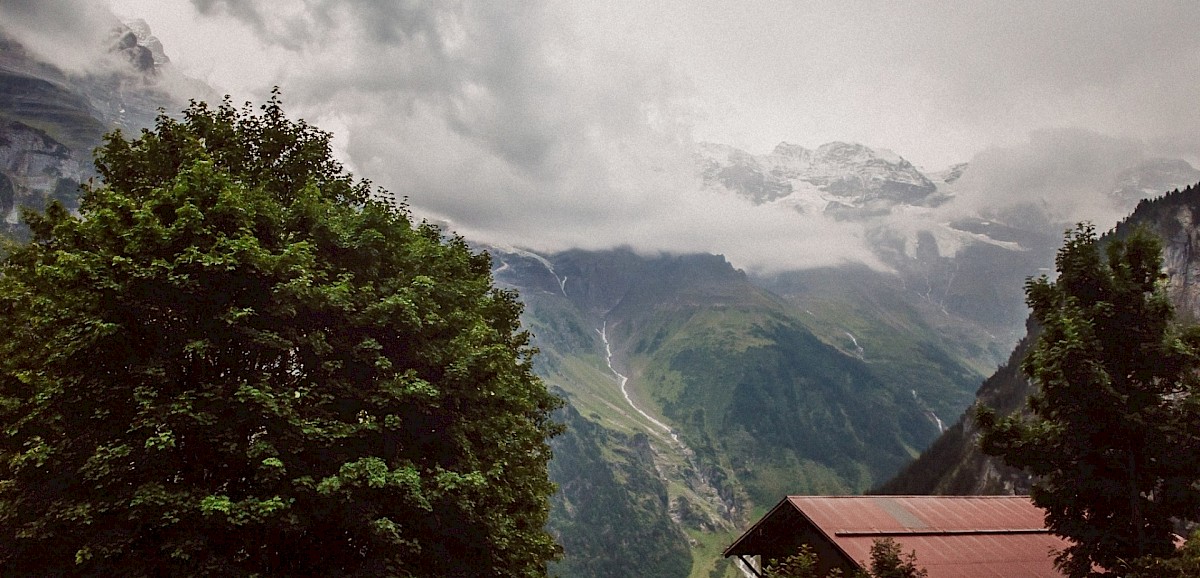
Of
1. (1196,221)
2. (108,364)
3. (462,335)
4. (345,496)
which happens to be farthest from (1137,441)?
(1196,221)

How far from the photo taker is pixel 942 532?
24984mm

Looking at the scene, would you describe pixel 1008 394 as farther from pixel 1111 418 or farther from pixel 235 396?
pixel 235 396

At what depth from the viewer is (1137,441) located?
647 inches

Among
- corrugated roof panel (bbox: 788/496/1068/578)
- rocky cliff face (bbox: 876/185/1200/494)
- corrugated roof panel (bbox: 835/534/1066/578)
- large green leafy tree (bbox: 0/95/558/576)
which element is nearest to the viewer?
large green leafy tree (bbox: 0/95/558/576)

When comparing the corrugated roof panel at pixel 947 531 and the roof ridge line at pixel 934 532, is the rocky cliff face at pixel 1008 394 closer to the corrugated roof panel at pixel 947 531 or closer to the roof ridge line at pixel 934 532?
the corrugated roof panel at pixel 947 531

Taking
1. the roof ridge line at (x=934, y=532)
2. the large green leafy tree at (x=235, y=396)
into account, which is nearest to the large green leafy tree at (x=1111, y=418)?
the roof ridge line at (x=934, y=532)

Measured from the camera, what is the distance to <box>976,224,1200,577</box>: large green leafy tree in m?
16.0

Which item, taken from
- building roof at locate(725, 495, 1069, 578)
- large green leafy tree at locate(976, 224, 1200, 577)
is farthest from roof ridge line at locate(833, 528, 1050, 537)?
large green leafy tree at locate(976, 224, 1200, 577)

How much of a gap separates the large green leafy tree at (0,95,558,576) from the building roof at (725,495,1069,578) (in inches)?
481

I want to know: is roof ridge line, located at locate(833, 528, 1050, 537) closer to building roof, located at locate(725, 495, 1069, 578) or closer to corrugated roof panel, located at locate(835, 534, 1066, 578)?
building roof, located at locate(725, 495, 1069, 578)

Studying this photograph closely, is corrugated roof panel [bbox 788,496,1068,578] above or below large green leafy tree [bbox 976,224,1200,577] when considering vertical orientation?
below

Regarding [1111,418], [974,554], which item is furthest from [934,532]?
[1111,418]

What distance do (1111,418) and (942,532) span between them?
10699 mm

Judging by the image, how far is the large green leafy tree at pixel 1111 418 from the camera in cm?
1603
